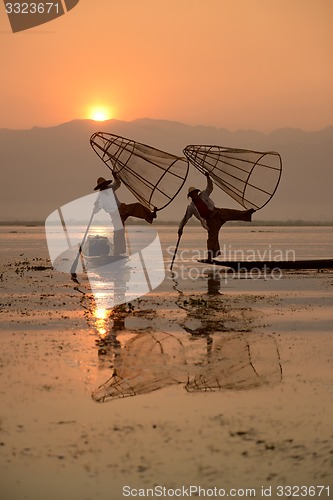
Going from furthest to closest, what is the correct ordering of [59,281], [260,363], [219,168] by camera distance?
1. [219,168]
2. [59,281]
3. [260,363]

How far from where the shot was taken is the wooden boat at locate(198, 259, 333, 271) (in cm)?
2258

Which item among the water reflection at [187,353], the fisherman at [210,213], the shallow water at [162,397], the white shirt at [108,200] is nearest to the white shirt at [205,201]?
the fisherman at [210,213]

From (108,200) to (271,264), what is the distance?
15.7 ft

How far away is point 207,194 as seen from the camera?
22.9 m

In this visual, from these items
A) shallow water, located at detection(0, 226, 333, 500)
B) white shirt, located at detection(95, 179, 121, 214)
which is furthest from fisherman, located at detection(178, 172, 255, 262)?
shallow water, located at detection(0, 226, 333, 500)

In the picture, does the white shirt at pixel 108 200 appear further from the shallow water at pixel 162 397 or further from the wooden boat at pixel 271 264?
the shallow water at pixel 162 397

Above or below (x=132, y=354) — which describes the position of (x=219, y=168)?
above

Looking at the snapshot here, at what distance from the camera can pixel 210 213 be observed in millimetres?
23219

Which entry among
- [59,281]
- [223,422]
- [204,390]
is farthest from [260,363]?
[59,281]

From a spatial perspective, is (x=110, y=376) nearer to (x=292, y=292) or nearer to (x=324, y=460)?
(x=324, y=460)

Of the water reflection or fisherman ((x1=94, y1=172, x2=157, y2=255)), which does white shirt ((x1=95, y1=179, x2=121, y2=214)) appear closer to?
fisherman ((x1=94, y1=172, x2=157, y2=255))

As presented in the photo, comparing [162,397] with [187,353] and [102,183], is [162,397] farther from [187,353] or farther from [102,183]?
[102,183]

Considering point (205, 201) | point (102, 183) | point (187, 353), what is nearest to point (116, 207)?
point (102, 183)

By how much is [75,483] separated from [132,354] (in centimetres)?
487
